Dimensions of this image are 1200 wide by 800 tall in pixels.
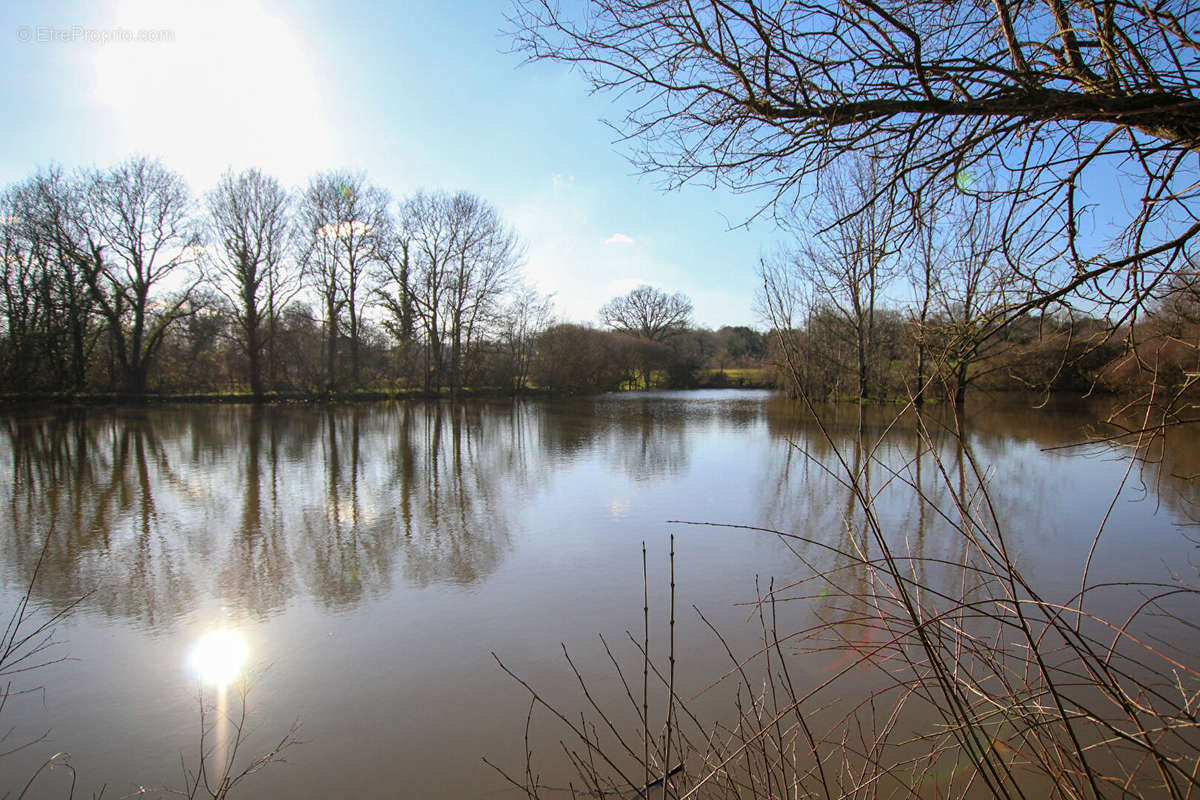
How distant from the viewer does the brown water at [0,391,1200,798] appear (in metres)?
2.63

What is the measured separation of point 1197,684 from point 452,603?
364 cm

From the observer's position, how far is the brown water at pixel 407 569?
2.63m

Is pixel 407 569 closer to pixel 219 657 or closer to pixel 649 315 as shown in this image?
pixel 219 657

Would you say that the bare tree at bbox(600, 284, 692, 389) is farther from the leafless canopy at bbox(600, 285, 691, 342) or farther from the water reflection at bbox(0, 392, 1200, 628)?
the water reflection at bbox(0, 392, 1200, 628)

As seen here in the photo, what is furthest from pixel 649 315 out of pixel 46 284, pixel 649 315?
pixel 46 284

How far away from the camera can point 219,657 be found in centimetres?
327

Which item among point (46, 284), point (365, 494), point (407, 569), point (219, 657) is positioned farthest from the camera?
point (46, 284)

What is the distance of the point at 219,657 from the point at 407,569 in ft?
4.65

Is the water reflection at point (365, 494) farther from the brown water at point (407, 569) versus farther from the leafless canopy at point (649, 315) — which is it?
the leafless canopy at point (649, 315)

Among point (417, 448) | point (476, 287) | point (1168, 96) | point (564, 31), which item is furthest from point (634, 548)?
point (476, 287)

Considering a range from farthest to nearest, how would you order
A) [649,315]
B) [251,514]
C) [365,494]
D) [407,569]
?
[649,315], [365,494], [251,514], [407,569]

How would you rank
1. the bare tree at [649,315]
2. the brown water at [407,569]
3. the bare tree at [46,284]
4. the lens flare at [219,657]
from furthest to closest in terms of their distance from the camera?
the bare tree at [649,315]
the bare tree at [46,284]
the lens flare at [219,657]
the brown water at [407,569]

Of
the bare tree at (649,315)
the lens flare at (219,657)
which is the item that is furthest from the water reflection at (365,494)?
the bare tree at (649,315)

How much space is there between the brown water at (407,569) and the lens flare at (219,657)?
7cm
